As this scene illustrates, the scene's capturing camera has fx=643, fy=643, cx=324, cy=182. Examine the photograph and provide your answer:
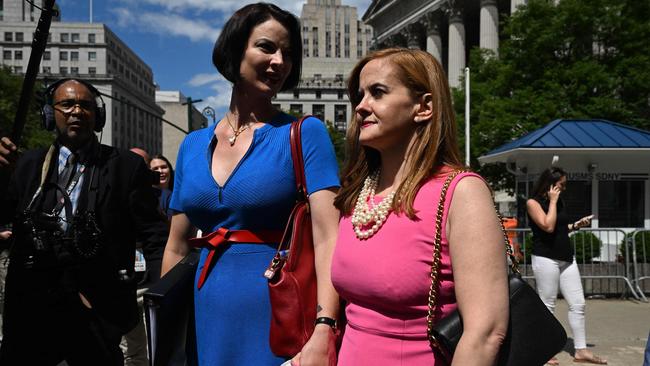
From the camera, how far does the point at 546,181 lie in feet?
24.7

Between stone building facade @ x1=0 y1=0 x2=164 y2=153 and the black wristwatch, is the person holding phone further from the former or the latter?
stone building facade @ x1=0 y1=0 x2=164 y2=153

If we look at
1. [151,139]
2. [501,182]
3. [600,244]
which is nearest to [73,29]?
[151,139]

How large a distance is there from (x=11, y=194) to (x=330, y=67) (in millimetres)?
153884

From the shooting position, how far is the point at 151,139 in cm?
15075

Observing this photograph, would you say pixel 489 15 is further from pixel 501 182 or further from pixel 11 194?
pixel 11 194

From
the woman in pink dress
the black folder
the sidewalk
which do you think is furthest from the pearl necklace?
the sidewalk

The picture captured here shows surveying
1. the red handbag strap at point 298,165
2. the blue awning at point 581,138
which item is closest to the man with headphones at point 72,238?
the red handbag strap at point 298,165

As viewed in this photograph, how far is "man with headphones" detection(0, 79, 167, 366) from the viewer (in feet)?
11.3

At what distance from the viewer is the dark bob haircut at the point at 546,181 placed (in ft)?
24.6

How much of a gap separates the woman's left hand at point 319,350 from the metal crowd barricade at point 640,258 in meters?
11.3

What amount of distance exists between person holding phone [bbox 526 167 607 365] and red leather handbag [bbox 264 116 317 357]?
18.6 ft

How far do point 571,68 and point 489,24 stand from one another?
65.8ft

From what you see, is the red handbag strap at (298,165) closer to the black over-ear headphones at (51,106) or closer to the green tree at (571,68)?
the black over-ear headphones at (51,106)

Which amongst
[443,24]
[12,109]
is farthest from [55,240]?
[443,24]
